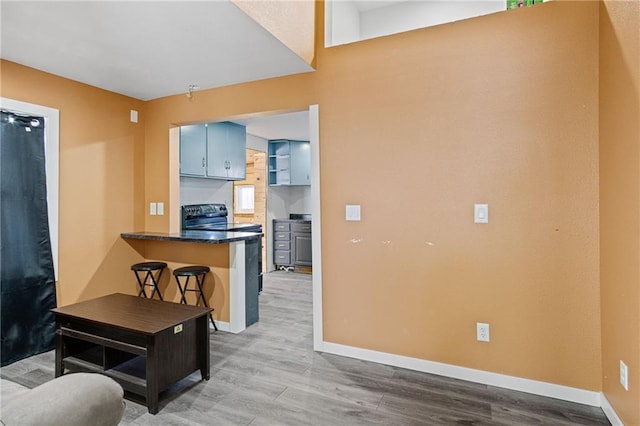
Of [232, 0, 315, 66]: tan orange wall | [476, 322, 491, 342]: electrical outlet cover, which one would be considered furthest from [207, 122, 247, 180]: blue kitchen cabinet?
[476, 322, 491, 342]: electrical outlet cover

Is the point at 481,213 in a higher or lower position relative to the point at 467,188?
lower

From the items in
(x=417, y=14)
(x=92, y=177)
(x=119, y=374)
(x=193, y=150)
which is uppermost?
(x=417, y=14)

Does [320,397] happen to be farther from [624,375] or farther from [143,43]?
[143,43]

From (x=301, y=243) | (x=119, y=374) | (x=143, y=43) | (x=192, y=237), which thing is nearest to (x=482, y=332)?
(x=119, y=374)

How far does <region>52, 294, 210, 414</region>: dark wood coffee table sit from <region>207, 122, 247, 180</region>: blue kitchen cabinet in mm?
2502

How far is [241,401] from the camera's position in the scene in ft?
7.06

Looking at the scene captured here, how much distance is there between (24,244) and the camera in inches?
107

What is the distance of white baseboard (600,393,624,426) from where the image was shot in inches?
72.2

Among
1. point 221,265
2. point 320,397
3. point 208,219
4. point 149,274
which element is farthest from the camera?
point 208,219

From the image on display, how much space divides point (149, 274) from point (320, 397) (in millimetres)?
2285

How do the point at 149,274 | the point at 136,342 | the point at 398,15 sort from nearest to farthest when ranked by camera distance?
the point at 136,342 < the point at 149,274 < the point at 398,15

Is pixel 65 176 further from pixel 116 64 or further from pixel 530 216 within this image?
pixel 530 216

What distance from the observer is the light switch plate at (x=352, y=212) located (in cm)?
271

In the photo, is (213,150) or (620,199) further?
(213,150)
